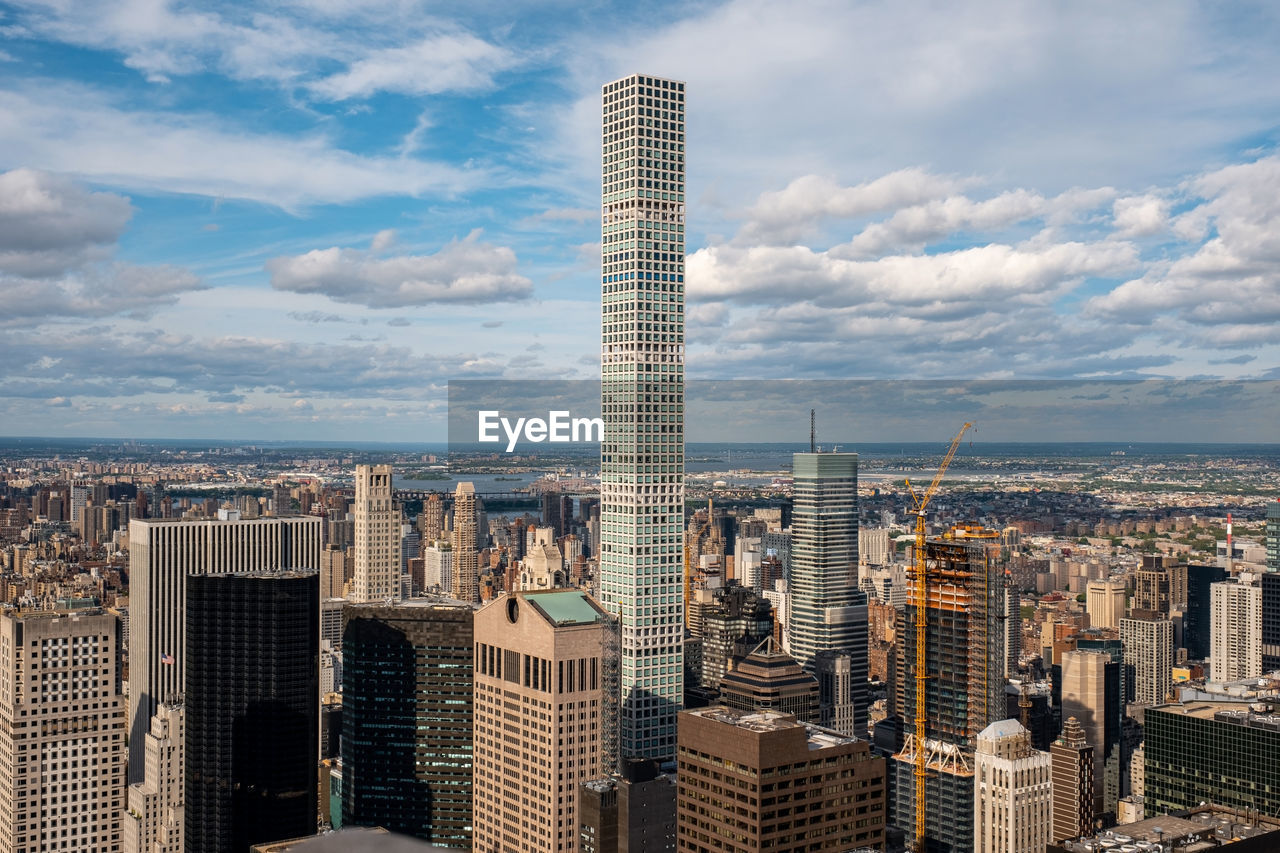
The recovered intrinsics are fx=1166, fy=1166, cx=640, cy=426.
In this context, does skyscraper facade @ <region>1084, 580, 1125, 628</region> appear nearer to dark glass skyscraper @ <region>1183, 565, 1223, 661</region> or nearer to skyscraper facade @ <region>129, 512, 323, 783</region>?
dark glass skyscraper @ <region>1183, 565, 1223, 661</region>

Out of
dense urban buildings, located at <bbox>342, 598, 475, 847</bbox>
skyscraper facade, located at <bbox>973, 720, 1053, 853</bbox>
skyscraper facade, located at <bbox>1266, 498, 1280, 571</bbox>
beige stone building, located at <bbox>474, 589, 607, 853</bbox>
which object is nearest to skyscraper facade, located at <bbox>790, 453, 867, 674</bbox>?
skyscraper facade, located at <bbox>1266, 498, 1280, 571</bbox>

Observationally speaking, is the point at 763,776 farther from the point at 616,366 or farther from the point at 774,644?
the point at 774,644

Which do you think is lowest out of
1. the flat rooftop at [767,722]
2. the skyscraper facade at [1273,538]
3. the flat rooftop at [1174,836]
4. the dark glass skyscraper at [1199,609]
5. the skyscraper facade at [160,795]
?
the skyscraper facade at [160,795]

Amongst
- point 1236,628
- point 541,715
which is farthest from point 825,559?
point 541,715

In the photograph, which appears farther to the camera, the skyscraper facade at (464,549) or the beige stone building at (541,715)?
the skyscraper facade at (464,549)

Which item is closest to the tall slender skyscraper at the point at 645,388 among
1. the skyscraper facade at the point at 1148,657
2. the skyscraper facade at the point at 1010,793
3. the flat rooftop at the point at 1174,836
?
the skyscraper facade at the point at 1010,793

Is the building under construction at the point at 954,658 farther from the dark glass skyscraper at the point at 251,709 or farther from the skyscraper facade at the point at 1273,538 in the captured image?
the skyscraper facade at the point at 1273,538
